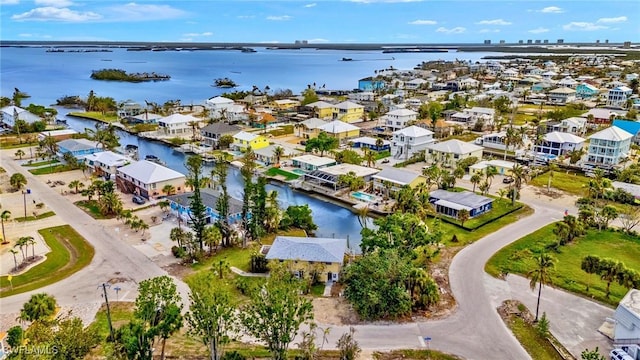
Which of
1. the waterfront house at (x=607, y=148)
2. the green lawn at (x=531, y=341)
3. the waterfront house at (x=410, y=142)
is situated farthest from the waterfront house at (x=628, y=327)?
the waterfront house at (x=410, y=142)

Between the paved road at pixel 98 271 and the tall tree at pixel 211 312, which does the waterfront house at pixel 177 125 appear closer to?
the paved road at pixel 98 271

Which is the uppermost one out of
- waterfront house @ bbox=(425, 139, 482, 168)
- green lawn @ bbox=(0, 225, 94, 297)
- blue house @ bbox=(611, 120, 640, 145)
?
blue house @ bbox=(611, 120, 640, 145)

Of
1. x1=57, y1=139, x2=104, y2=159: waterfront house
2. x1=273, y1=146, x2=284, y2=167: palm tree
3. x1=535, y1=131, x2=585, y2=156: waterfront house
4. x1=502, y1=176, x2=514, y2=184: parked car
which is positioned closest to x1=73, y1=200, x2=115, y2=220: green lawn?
x1=57, y1=139, x2=104, y2=159: waterfront house


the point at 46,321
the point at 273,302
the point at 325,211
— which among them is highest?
the point at 273,302

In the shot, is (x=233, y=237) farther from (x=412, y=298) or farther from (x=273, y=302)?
(x=273, y=302)

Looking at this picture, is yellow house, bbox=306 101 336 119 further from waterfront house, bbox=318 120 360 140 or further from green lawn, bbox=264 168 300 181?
green lawn, bbox=264 168 300 181

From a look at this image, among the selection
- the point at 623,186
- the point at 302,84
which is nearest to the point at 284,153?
the point at 623,186
